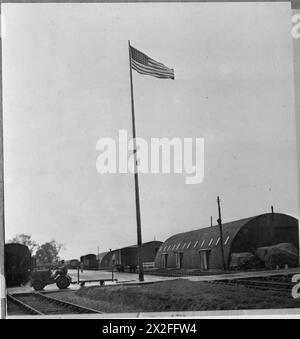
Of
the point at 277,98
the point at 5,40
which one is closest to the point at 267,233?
the point at 277,98

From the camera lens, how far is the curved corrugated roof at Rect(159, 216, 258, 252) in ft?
15.9

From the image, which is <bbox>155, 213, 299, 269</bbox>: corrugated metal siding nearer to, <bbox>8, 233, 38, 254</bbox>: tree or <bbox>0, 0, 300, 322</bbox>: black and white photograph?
<bbox>0, 0, 300, 322</bbox>: black and white photograph

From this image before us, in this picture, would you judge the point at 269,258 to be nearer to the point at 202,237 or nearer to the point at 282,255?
the point at 282,255

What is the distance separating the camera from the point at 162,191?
4.87m

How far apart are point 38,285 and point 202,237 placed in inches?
74.5

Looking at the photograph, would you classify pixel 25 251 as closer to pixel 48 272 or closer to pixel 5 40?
pixel 48 272

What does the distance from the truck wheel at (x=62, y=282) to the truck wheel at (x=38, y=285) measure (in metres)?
0.17

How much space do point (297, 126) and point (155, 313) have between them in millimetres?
2525

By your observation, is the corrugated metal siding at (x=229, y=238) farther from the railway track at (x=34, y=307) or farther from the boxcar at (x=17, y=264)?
the boxcar at (x=17, y=264)

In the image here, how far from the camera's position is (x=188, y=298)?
4879 millimetres

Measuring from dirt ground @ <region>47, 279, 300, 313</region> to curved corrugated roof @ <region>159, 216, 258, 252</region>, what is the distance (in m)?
0.39

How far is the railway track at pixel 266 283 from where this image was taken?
4.79 m

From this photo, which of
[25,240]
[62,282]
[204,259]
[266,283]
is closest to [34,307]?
[62,282]

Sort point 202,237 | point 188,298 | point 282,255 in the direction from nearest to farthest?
1. point 282,255
2. point 188,298
3. point 202,237
